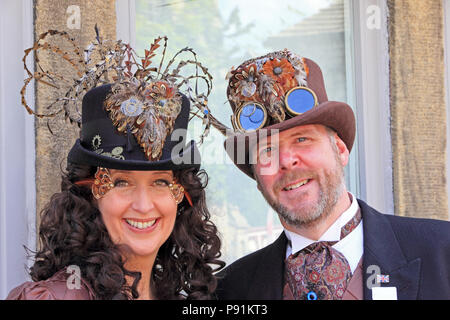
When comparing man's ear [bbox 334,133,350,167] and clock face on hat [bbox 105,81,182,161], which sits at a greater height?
clock face on hat [bbox 105,81,182,161]

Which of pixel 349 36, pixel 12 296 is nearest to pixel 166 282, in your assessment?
pixel 12 296

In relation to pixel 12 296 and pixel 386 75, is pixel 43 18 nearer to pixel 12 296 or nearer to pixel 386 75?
pixel 12 296

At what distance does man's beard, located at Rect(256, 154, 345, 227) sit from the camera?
2.54 meters

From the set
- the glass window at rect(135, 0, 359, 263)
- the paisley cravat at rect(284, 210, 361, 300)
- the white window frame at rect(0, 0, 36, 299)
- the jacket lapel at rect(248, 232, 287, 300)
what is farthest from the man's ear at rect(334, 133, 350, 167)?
the white window frame at rect(0, 0, 36, 299)

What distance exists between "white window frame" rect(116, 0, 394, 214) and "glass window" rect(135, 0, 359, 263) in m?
0.08

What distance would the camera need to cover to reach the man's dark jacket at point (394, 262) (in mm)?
2365

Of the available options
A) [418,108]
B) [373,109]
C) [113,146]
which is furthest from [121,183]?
[418,108]

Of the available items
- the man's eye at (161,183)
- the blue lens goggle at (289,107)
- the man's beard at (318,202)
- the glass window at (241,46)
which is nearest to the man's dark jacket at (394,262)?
the man's beard at (318,202)

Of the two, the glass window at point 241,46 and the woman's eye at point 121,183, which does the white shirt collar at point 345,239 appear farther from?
the glass window at point 241,46

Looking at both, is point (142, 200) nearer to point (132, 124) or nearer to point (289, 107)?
point (132, 124)

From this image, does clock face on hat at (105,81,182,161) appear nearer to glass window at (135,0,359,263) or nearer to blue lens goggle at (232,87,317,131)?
blue lens goggle at (232,87,317,131)

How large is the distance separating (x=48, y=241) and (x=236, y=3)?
6.76ft
